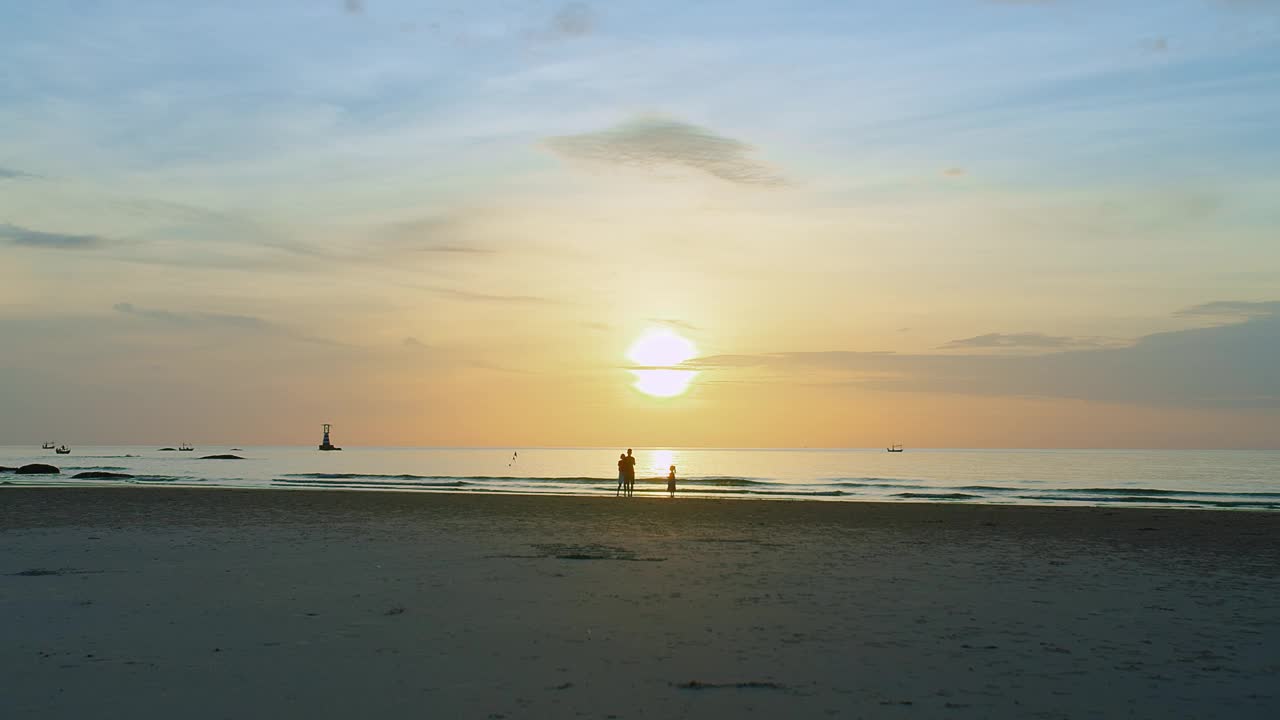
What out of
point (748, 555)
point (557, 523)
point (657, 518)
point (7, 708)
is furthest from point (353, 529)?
point (7, 708)

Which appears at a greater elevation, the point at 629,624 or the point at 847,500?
the point at 847,500

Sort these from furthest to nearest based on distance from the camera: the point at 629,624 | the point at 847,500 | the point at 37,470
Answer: the point at 37,470, the point at 847,500, the point at 629,624

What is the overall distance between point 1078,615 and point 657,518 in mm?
17728

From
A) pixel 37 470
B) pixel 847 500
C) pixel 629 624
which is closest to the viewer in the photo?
pixel 629 624

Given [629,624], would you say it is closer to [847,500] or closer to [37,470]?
[847,500]

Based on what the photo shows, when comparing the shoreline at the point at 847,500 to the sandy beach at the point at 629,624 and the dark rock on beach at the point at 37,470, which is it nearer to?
the sandy beach at the point at 629,624

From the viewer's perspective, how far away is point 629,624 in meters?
12.3

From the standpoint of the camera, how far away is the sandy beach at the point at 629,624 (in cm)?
902

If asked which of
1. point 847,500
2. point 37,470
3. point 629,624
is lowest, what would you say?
point 629,624

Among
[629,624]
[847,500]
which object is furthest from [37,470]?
[629,624]

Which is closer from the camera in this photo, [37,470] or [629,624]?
[629,624]

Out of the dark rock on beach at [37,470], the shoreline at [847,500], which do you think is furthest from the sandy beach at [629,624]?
the dark rock on beach at [37,470]

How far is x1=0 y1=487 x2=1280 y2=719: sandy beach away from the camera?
902 cm

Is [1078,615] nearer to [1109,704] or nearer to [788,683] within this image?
[1109,704]
